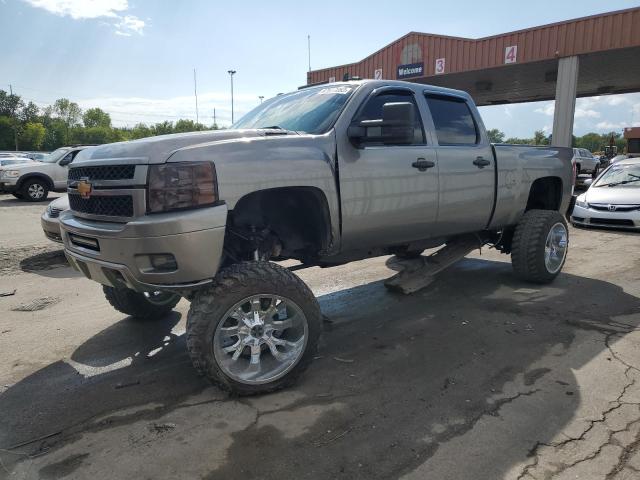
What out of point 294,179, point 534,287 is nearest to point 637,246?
point 534,287

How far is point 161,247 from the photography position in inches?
111

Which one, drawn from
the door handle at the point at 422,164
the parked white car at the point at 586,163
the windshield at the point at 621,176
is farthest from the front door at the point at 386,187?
the parked white car at the point at 586,163

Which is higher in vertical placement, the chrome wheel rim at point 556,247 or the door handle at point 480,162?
the door handle at point 480,162

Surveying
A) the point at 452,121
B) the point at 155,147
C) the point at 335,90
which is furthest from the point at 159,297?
the point at 452,121

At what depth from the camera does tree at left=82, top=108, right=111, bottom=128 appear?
447ft

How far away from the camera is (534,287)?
18.8 feet

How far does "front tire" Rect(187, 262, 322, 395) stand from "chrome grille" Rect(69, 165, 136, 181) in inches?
33.3

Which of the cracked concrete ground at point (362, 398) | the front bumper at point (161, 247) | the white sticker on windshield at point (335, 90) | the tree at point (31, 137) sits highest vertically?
the tree at point (31, 137)

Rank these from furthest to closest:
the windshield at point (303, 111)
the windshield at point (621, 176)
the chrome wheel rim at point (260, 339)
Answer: the windshield at point (621, 176)
the windshield at point (303, 111)
the chrome wheel rim at point (260, 339)

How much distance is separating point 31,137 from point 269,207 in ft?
327

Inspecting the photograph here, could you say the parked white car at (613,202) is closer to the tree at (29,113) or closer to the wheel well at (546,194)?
the wheel well at (546,194)

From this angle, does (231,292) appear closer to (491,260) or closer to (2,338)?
(2,338)

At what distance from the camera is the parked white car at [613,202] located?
905 centimetres

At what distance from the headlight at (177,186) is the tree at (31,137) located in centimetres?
9761
